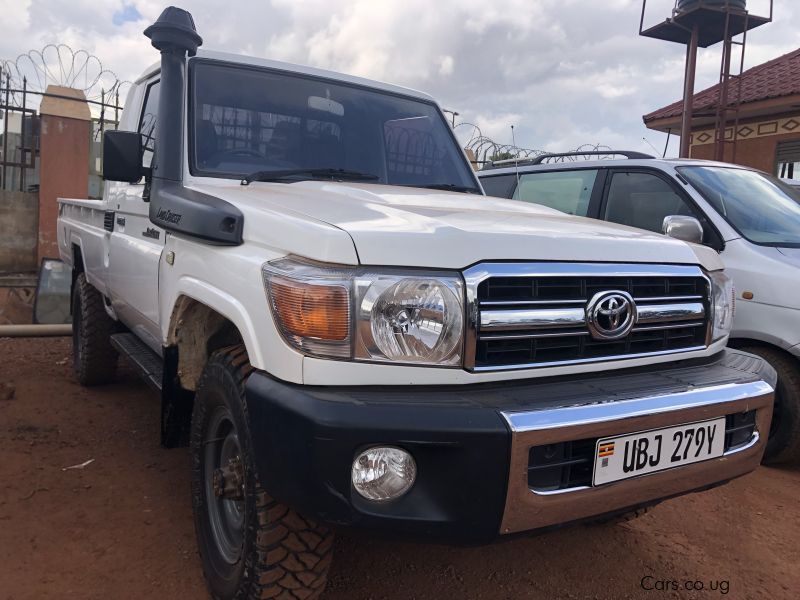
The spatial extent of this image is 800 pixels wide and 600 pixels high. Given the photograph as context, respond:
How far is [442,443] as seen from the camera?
156cm

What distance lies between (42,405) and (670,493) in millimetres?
3954

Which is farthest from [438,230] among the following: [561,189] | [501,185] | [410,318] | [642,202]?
[501,185]

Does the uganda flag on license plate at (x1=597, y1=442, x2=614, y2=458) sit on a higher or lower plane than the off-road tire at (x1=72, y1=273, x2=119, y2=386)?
higher

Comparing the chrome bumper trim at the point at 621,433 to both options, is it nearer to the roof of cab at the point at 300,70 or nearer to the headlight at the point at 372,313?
the headlight at the point at 372,313

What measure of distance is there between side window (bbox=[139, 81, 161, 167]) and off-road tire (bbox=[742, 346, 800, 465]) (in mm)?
3482

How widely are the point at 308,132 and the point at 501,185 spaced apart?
2932 mm

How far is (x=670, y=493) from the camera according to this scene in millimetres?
1940

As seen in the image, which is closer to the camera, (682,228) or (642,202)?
(682,228)

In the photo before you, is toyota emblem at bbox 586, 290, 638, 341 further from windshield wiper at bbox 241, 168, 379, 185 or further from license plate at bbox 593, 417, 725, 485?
windshield wiper at bbox 241, 168, 379, 185

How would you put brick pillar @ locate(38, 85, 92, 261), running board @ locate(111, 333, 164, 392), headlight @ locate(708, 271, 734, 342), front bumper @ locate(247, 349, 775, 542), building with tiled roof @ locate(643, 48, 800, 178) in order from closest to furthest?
front bumper @ locate(247, 349, 775, 542), headlight @ locate(708, 271, 734, 342), running board @ locate(111, 333, 164, 392), brick pillar @ locate(38, 85, 92, 261), building with tiled roof @ locate(643, 48, 800, 178)

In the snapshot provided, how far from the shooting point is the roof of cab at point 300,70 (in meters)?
2.99

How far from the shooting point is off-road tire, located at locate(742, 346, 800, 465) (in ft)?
11.5

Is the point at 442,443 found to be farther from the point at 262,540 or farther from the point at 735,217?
the point at 735,217

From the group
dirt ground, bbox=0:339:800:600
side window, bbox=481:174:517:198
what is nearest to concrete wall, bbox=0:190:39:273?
dirt ground, bbox=0:339:800:600
